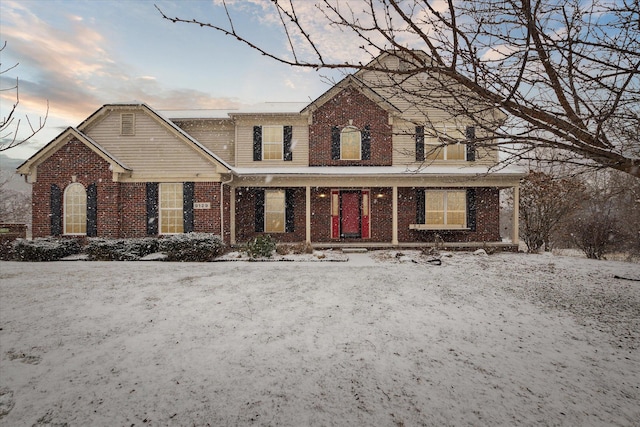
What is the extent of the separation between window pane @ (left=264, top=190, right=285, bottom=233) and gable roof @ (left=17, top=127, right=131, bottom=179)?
20.2 ft

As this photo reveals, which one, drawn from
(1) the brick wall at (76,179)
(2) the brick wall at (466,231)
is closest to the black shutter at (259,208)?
(1) the brick wall at (76,179)

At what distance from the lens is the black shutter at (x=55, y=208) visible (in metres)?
12.4

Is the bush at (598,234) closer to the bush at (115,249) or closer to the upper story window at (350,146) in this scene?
the upper story window at (350,146)

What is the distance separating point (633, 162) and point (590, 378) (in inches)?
110

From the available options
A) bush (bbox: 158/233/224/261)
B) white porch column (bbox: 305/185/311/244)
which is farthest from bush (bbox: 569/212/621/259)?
bush (bbox: 158/233/224/261)

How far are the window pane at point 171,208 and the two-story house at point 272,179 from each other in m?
0.04

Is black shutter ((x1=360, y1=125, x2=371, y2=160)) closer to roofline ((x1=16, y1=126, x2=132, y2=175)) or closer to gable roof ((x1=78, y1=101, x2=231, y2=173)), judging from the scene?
gable roof ((x1=78, y1=101, x2=231, y2=173))

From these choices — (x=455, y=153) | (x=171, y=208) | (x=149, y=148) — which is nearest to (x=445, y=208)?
(x=455, y=153)

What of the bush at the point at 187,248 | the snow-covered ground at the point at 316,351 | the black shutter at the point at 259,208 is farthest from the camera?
the black shutter at the point at 259,208

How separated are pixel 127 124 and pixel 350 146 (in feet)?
Answer: 32.8

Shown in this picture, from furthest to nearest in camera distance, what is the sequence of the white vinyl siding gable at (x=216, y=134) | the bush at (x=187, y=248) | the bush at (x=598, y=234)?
the white vinyl siding gable at (x=216, y=134) < the bush at (x=598, y=234) < the bush at (x=187, y=248)

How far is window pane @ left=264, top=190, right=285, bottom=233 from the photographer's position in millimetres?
14641

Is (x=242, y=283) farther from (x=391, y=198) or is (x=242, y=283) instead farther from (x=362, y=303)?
(x=391, y=198)

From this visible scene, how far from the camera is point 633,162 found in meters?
2.90
